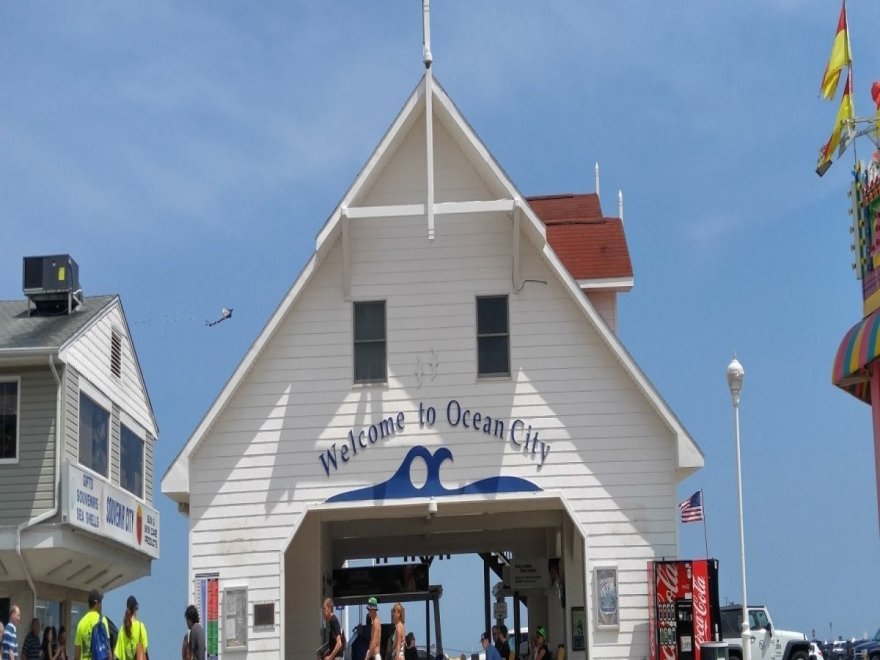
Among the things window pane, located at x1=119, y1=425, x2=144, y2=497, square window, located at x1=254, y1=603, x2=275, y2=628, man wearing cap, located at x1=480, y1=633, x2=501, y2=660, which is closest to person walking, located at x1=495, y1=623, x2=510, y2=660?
man wearing cap, located at x1=480, y1=633, x2=501, y2=660

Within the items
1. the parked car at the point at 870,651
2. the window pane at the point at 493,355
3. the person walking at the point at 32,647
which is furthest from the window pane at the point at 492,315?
the parked car at the point at 870,651

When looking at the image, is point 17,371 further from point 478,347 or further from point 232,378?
point 478,347

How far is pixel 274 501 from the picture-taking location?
23406 mm

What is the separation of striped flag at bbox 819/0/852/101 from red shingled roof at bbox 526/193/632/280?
21.4 feet

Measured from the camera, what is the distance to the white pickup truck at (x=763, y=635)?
33.8 m

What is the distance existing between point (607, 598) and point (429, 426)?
3.98m

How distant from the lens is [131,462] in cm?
3759

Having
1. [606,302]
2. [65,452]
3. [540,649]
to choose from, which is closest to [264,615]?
[540,649]

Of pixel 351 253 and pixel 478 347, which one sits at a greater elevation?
pixel 351 253

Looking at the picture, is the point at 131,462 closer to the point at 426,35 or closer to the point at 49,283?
the point at 49,283

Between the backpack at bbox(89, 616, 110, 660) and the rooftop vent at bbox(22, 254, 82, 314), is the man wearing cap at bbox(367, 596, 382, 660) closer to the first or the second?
the backpack at bbox(89, 616, 110, 660)

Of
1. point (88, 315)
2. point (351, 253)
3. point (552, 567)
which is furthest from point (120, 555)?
point (351, 253)

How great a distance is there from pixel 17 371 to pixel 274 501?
10.2m

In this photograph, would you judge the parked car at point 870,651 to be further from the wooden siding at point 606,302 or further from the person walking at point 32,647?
the person walking at point 32,647
